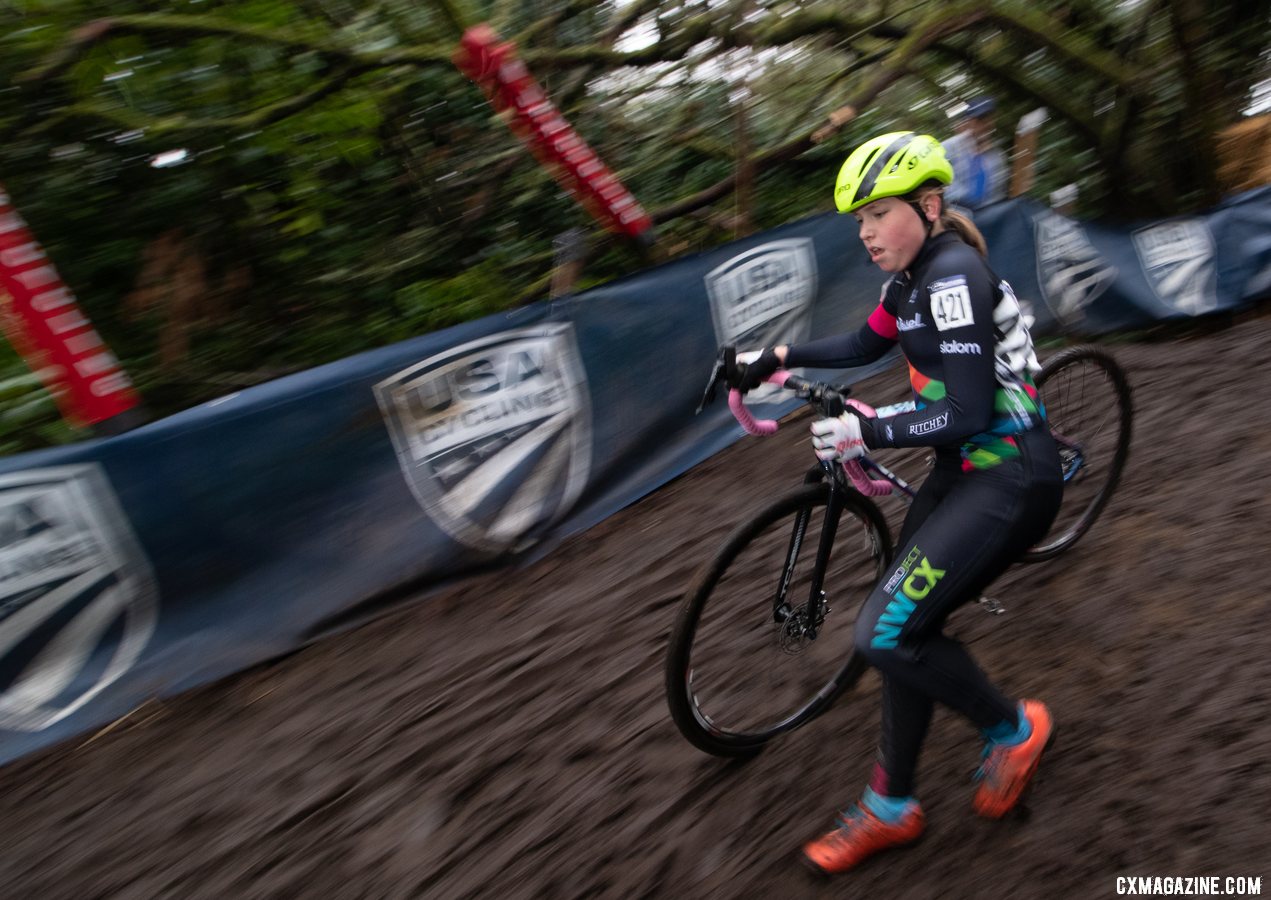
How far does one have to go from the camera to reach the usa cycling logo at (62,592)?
379 cm

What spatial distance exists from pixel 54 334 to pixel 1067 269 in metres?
7.20

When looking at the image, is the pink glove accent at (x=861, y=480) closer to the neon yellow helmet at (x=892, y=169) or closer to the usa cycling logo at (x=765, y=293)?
the neon yellow helmet at (x=892, y=169)

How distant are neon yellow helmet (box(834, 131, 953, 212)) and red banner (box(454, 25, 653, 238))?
4048mm

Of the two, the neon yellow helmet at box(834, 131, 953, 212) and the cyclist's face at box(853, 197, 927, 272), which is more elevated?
the neon yellow helmet at box(834, 131, 953, 212)

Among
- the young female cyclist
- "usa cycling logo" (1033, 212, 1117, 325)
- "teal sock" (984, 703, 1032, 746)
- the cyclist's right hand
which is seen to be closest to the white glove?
the young female cyclist

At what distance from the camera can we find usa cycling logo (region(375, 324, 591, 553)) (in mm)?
4766

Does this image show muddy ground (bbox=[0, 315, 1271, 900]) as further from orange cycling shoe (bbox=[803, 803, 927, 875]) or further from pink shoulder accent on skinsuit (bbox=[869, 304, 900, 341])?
pink shoulder accent on skinsuit (bbox=[869, 304, 900, 341])

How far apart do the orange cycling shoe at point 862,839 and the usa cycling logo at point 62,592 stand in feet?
10.7

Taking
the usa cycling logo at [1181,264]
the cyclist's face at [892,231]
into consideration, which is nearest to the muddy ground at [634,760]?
the cyclist's face at [892,231]

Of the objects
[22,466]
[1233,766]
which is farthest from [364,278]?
[1233,766]

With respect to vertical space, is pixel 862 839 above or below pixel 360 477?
below

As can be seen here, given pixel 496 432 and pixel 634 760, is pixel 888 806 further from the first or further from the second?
pixel 496 432

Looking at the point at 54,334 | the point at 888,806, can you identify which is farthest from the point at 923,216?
the point at 54,334

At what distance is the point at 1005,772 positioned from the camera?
2537 mm
